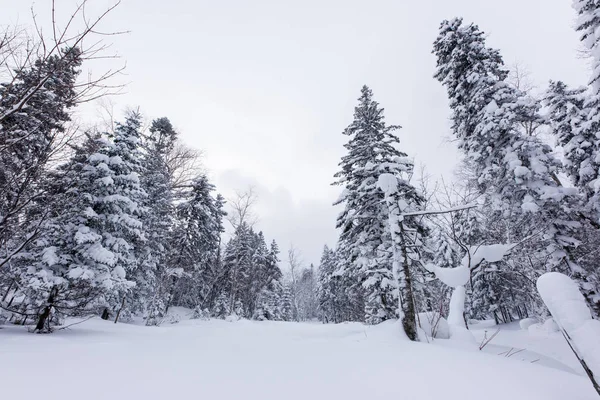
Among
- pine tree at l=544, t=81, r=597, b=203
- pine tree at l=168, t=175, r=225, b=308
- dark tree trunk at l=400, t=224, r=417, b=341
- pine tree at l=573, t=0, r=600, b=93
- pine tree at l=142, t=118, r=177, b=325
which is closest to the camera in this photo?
dark tree trunk at l=400, t=224, r=417, b=341

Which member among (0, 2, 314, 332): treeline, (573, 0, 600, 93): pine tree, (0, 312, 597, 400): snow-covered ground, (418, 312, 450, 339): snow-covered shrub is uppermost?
(573, 0, 600, 93): pine tree

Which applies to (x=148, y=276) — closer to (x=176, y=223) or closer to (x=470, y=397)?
(x=176, y=223)

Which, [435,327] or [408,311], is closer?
[408,311]

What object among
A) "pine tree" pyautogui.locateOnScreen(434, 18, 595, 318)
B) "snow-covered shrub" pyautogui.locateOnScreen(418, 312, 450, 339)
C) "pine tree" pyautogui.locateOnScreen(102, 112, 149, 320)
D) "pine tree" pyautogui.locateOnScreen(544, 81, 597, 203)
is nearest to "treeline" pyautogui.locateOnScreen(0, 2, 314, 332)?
"pine tree" pyautogui.locateOnScreen(102, 112, 149, 320)

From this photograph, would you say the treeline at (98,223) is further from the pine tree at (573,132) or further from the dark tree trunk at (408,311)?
the pine tree at (573,132)

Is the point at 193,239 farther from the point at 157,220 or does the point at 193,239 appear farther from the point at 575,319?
the point at 575,319

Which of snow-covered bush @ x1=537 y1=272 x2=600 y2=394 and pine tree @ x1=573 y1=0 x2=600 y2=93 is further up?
pine tree @ x1=573 y1=0 x2=600 y2=93

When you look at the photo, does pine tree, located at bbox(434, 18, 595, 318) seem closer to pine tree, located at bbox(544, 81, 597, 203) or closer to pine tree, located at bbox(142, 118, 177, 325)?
pine tree, located at bbox(544, 81, 597, 203)

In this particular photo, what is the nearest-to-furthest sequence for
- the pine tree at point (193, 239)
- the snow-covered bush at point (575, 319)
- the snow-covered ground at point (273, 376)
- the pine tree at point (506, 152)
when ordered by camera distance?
the snow-covered bush at point (575, 319), the snow-covered ground at point (273, 376), the pine tree at point (506, 152), the pine tree at point (193, 239)

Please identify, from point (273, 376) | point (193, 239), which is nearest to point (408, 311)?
point (273, 376)

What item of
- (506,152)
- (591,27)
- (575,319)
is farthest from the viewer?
(506,152)

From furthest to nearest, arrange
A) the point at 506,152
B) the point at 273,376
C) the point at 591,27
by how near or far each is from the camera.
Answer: the point at 506,152
the point at 591,27
the point at 273,376

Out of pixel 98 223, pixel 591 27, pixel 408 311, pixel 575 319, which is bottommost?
pixel 575 319

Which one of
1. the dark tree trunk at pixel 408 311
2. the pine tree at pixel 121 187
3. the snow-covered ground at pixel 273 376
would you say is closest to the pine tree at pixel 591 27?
the dark tree trunk at pixel 408 311
